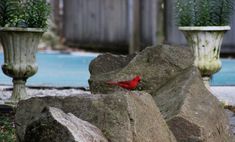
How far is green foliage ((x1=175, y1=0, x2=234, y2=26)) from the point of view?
6629 millimetres

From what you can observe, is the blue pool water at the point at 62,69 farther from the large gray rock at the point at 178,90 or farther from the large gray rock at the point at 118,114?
the large gray rock at the point at 118,114

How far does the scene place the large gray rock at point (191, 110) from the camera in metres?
4.30

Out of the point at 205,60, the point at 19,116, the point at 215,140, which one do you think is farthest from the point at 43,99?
the point at 205,60

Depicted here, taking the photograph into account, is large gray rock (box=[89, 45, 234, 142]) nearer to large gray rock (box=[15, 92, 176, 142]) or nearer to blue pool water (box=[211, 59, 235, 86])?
large gray rock (box=[15, 92, 176, 142])

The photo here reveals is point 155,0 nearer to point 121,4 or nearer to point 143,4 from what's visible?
point 143,4

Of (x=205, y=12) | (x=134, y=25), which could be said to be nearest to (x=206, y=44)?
(x=205, y=12)

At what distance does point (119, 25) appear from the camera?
14328mm

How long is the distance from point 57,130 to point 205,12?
3.61 meters

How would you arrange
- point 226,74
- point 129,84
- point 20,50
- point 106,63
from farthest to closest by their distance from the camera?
point 226,74, point 20,50, point 106,63, point 129,84

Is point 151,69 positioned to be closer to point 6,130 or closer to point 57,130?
point 6,130

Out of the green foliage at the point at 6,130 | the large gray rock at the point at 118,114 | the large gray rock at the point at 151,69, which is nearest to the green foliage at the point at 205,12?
the large gray rock at the point at 151,69

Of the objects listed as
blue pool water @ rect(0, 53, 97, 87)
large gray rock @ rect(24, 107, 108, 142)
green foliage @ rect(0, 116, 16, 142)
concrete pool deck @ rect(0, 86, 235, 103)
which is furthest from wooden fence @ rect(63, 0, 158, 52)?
large gray rock @ rect(24, 107, 108, 142)

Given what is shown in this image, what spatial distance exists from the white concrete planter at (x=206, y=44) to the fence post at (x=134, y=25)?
Answer: 6.16 meters

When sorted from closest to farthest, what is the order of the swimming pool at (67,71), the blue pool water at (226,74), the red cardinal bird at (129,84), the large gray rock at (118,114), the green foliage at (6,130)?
the large gray rock at (118,114), the green foliage at (6,130), the red cardinal bird at (129,84), the swimming pool at (67,71), the blue pool water at (226,74)
